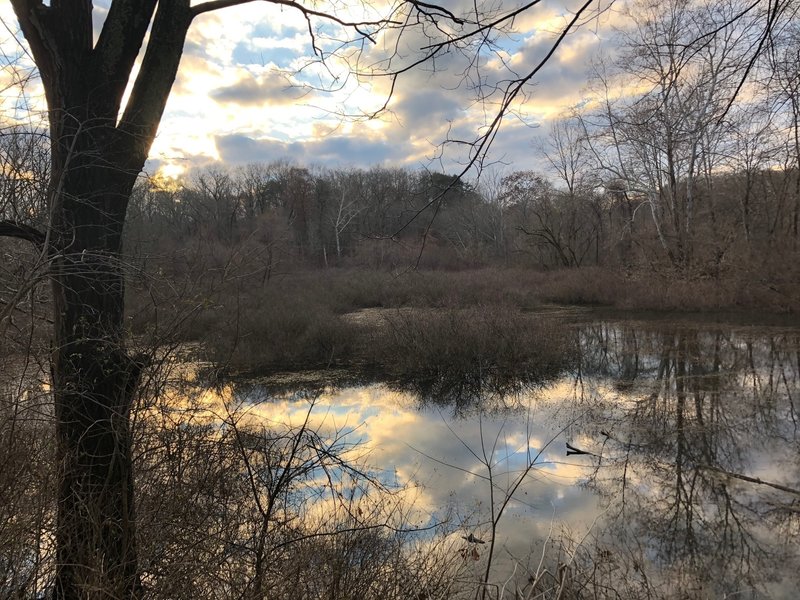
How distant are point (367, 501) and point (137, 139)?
4.66 meters

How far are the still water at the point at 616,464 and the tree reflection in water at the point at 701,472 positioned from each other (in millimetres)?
22

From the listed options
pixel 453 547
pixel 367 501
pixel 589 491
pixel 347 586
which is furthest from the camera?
pixel 589 491

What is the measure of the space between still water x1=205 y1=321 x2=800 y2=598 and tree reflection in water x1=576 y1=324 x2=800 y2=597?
0.07 ft

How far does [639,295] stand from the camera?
840 inches

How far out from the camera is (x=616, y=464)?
7.32 metres

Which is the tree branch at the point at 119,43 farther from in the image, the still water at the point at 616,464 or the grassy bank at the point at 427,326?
the grassy bank at the point at 427,326

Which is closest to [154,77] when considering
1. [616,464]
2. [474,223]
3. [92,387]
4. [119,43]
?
[119,43]

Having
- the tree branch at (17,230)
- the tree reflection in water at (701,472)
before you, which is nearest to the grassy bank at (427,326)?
the tree reflection in water at (701,472)

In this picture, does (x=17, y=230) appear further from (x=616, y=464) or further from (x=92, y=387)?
(x=616, y=464)

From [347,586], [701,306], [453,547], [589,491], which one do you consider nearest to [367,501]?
[453,547]

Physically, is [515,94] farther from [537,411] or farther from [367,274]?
[367,274]

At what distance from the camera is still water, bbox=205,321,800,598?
16.3ft

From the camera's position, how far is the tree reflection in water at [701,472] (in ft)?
16.1

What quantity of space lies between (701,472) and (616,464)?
1072mm
